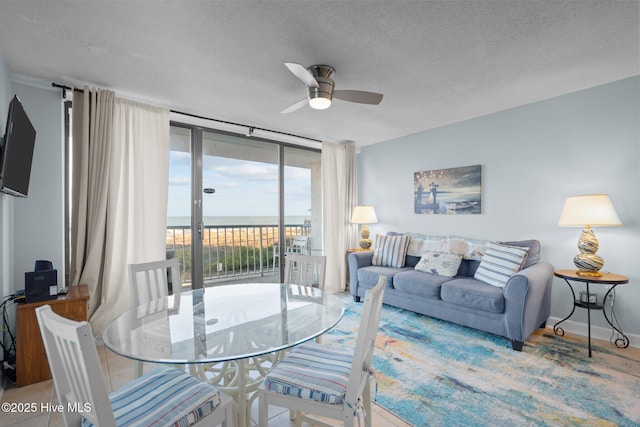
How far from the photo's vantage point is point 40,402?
196 centimetres

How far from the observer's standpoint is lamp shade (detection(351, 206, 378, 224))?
14.9 ft

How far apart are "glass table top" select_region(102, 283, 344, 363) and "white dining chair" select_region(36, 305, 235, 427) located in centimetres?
A: 15

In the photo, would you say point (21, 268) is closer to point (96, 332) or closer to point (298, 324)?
point (96, 332)

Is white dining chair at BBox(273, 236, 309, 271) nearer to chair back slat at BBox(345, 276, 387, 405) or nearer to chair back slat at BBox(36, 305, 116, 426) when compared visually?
chair back slat at BBox(345, 276, 387, 405)

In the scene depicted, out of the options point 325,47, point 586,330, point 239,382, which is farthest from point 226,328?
point 586,330

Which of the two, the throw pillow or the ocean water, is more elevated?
the ocean water

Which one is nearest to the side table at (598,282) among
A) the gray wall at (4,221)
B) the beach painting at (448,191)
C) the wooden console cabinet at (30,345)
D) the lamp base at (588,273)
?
the lamp base at (588,273)

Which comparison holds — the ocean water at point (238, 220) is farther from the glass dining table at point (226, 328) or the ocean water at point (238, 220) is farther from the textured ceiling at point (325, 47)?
the glass dining table at point (226, 328)

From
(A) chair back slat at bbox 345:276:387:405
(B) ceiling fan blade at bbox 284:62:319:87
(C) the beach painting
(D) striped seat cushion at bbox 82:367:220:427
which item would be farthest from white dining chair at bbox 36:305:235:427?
(C) the beach painting

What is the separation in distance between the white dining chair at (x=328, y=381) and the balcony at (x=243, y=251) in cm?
284

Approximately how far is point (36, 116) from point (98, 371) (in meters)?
2.89

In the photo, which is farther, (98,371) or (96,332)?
(96,332)

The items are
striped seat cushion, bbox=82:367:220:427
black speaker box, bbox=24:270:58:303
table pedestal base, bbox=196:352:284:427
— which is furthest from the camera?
black speaker box, bbox=24:270:58:303

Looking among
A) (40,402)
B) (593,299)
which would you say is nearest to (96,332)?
(40,402)
